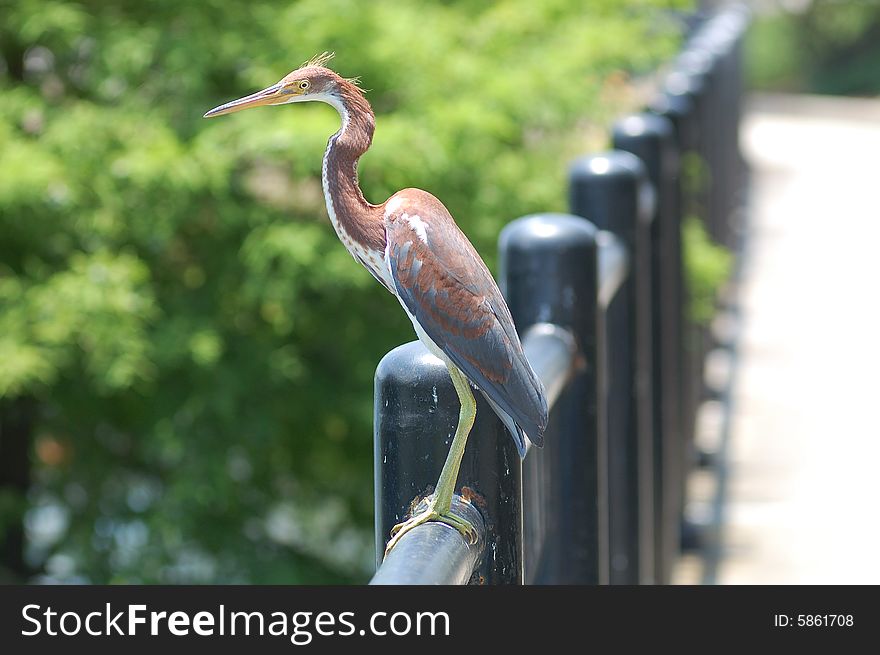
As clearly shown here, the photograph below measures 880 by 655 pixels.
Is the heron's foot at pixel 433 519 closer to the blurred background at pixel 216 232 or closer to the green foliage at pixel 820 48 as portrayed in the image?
the blurred background at pixel 216 232

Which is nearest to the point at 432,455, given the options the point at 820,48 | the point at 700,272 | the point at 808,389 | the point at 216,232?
the point at 216,232

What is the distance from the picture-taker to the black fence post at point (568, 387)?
2219 millimetres

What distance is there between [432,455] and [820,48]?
22.4 meters

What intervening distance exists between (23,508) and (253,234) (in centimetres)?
178

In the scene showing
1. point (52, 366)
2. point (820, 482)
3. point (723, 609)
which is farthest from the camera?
point (820, 482)

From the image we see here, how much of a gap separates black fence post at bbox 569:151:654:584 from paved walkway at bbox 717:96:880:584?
1768 millimetres

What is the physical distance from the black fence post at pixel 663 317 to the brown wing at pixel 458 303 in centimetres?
224

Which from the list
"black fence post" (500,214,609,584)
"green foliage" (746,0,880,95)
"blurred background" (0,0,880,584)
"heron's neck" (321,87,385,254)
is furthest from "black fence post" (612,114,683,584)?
"green foliage" (746,0,880,95)

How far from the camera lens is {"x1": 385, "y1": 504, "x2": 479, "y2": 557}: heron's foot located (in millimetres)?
1404

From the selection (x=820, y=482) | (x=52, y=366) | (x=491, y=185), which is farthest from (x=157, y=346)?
(x=820, y=482)

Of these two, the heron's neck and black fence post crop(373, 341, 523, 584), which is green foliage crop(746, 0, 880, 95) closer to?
black fence post crop(373, 341, 523, 584)

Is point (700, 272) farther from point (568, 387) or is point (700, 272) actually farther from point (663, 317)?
point (568, 387)

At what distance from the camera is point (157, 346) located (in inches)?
192

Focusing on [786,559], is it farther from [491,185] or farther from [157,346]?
[157,346]
